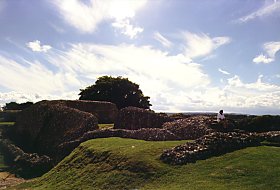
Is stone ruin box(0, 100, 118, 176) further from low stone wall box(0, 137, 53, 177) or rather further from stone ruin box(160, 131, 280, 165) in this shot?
stone ruin box(160, 131, 280, 165)

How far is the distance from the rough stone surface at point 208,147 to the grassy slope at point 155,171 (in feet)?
1.99

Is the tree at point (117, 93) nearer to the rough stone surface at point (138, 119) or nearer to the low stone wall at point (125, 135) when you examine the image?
the rough stone surface at point (138, 119)

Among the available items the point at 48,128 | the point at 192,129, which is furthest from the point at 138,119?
the point at 48,128

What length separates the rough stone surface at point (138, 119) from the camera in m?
37.1

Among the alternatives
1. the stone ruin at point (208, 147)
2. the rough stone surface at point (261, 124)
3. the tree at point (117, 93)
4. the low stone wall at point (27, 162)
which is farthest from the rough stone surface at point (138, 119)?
the tree at point (117, 93)

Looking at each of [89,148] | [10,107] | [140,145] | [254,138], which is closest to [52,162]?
[89,148]

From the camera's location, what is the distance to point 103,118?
1961 inches

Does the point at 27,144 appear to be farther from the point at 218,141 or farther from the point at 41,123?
the point at 218,141

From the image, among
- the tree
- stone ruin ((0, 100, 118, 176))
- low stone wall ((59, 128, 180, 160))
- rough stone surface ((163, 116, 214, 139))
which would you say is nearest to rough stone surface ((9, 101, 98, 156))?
Answer: stone ruin ((0, 100, 118, 176))

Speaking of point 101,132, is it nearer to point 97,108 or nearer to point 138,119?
point 138,119

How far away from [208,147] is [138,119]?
1811cm

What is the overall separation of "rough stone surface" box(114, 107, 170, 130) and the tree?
30943 mm

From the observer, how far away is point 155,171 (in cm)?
1925

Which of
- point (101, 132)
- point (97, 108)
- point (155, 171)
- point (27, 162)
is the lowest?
point (27, 162)
